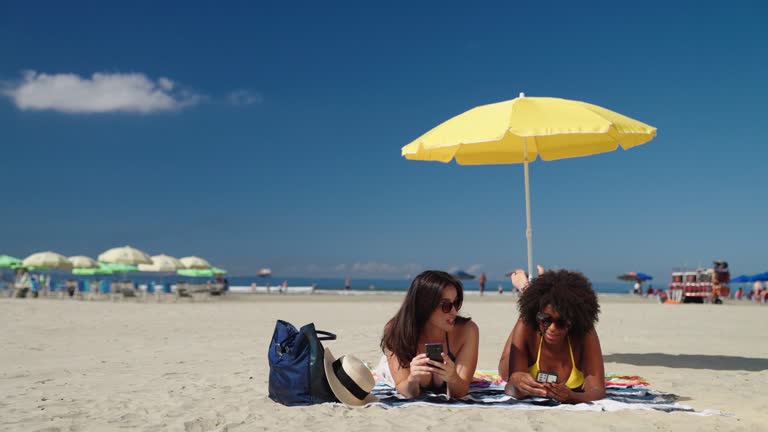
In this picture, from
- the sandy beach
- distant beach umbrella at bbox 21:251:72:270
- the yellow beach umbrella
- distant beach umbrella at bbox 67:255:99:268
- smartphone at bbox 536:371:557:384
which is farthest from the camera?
distant beach umbrella at bbox 67:255:99:268

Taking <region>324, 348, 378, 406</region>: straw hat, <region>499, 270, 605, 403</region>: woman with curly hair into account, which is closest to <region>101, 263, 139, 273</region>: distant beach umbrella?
<region>324, 348, 378, 406</region>: straw hat

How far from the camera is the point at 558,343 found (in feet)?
14.0

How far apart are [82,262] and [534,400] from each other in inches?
1306

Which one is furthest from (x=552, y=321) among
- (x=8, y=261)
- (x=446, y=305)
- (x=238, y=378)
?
(x=8, y=261)

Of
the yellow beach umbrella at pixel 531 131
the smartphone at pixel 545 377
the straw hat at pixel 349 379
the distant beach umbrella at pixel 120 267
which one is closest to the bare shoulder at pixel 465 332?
the smartphone at pixel 545 377

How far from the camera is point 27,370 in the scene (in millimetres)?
6652

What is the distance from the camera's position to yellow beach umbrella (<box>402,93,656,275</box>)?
550 centimetres

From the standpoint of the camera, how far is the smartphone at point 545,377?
418cm

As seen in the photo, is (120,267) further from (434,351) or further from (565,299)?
(565,299)

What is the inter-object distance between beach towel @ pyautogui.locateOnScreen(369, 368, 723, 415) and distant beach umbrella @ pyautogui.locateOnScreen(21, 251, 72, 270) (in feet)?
97.8

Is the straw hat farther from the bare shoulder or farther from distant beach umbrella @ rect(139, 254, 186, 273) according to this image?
distant beach umbrella @ rect(139, 254, 186, 273)

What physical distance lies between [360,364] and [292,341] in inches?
19.3

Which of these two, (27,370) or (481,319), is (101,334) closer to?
(27,370)

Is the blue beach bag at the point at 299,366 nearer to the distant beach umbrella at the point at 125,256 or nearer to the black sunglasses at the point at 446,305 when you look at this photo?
the black sunglasses at the point at 446,305
